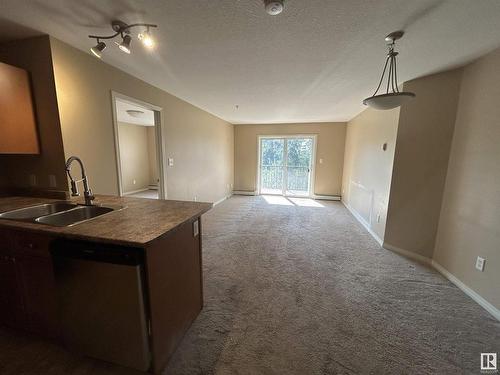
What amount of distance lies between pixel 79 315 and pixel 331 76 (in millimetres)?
3176

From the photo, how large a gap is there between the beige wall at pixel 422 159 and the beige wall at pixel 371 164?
145 mm

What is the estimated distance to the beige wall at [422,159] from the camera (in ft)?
7.64

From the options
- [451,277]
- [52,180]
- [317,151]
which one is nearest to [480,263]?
[451,277]

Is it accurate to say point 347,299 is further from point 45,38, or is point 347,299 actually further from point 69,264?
point 45,38

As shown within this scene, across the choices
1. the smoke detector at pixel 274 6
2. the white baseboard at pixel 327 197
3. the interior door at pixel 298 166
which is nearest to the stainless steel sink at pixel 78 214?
the smoke detector at pixel 274 6

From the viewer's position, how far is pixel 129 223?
1287 millimetres

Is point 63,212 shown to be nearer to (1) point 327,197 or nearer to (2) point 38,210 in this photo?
(2) point 38,210

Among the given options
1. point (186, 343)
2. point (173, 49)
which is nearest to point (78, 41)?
point (173, 49)

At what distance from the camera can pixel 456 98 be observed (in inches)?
88.5

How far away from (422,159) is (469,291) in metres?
1.46

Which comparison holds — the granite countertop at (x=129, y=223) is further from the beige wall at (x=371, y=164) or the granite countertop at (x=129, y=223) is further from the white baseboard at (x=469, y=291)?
the beige wall at (x=371, y=164)

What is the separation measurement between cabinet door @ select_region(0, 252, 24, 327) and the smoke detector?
2.33 m

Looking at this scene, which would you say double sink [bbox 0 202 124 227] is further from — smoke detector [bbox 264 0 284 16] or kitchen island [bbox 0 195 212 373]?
smoke detector [bbox 264 0 284 16]

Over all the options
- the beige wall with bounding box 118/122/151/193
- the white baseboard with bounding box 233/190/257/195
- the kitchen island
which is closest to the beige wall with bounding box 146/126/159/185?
the beige wall with bounding box 118/122/151/193
